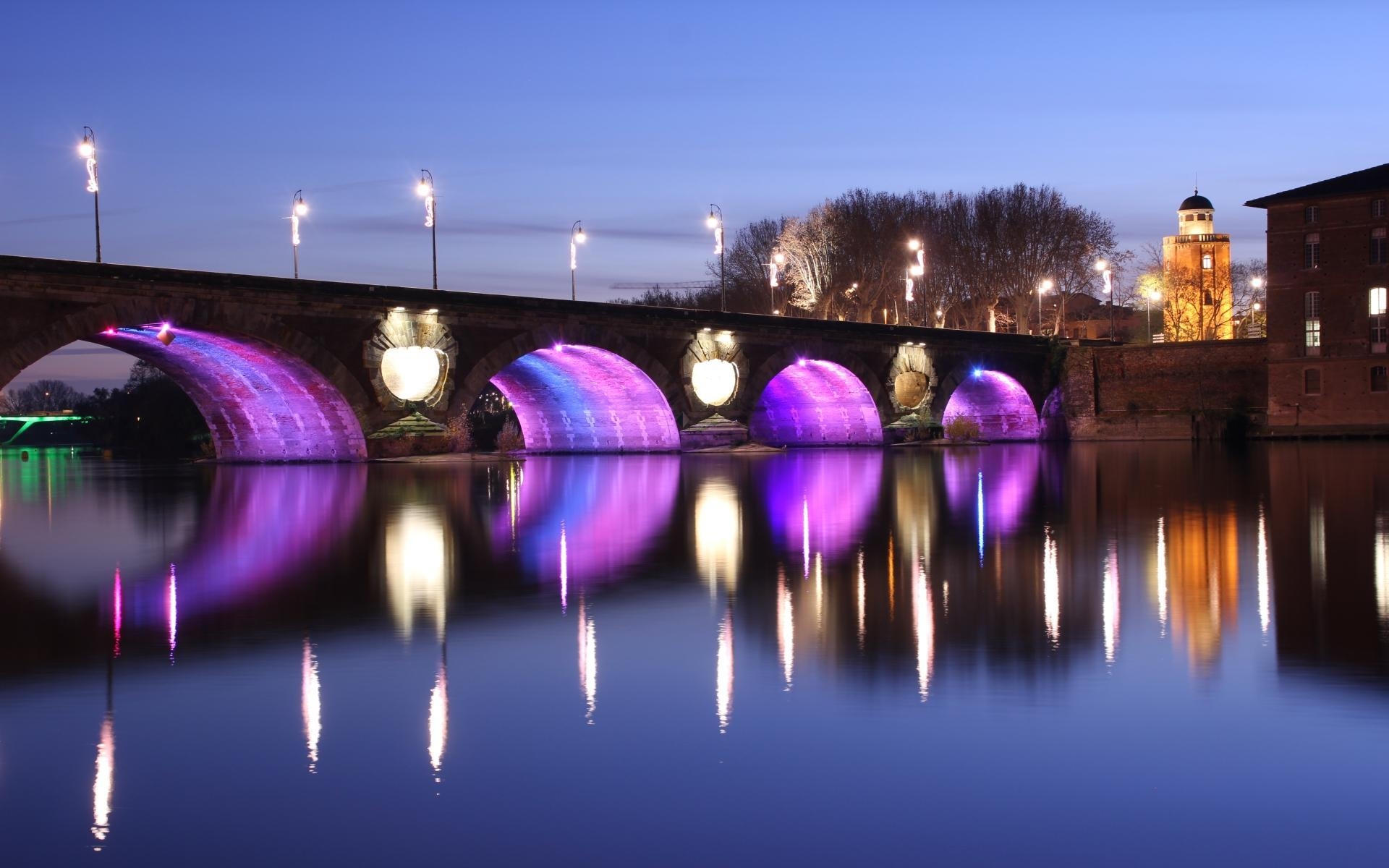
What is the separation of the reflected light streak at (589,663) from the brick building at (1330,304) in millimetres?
58862

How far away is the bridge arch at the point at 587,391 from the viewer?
43531mm

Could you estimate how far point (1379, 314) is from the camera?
205 ft

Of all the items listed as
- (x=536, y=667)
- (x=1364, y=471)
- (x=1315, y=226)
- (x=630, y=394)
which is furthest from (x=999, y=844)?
(x=1315, y=226)

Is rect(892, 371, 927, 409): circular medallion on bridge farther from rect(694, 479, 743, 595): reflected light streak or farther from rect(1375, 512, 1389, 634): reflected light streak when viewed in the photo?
rect(1375, 512, 1389, 634): reflected light streak

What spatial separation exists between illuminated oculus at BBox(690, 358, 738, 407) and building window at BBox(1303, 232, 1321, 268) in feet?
96.6

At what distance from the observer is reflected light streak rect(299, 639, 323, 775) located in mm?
6741

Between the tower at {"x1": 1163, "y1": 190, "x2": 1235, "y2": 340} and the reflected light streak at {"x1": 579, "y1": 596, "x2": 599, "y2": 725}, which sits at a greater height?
the tower at {"x1": 1163, "y1": 190, "x2": 1235, "y2": 340}

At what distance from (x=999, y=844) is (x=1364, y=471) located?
29.0 metres

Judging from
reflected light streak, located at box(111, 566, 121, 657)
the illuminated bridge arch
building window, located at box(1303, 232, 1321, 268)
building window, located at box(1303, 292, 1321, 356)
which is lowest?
reflected light streak, located at box(111, 566, 121, 657)

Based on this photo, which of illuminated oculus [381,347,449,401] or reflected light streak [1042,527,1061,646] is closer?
reflected light streak [1042,527,1061,646]

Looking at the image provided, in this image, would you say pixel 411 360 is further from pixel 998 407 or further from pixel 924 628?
pixel 998 407

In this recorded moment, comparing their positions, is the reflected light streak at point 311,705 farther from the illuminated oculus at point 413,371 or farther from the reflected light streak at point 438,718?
the illuminated oculus at point 413,371

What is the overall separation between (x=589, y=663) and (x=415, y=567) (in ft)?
18.3

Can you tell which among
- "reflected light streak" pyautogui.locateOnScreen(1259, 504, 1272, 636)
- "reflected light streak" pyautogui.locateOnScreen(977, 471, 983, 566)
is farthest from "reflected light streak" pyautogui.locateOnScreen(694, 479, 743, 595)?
"reflected light streak" pyautogui.locateOnScreen(1259, 504, 1272, 636)
